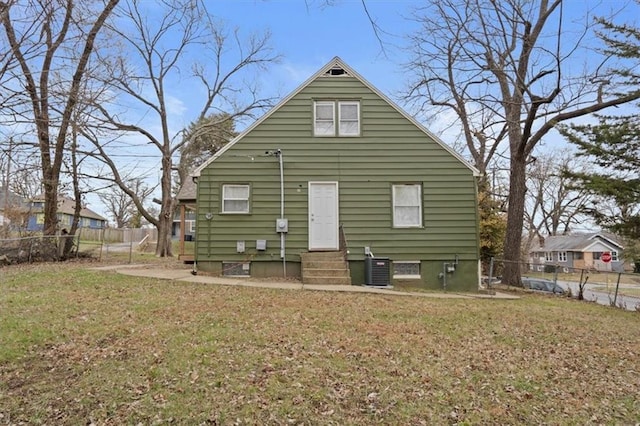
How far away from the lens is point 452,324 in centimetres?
678

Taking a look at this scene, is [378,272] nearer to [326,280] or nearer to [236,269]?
[326,280]

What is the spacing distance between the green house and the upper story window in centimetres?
3

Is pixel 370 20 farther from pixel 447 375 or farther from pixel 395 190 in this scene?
pixel 395 190

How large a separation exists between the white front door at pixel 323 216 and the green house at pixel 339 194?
0.03 meters

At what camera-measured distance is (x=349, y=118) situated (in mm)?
12188

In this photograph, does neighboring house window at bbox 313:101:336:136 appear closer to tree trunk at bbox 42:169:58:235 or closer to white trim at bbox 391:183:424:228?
white trim at bbox 391:183:424:228

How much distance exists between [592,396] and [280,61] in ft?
71.5

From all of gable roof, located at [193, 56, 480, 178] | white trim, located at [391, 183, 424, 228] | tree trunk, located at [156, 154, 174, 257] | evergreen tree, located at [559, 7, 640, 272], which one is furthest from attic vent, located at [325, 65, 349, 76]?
tree trunk, located at [156, 154, 174, 257]

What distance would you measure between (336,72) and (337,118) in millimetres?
1399

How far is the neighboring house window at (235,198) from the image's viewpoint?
38.6ft

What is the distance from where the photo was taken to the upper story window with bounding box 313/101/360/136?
39.7 ft

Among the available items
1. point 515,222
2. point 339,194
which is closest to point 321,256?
point 339,194

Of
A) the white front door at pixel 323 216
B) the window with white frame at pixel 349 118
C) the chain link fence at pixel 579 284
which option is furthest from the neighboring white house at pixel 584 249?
the white front door at pixel 323 216

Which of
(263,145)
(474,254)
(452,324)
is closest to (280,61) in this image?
(263,145)
